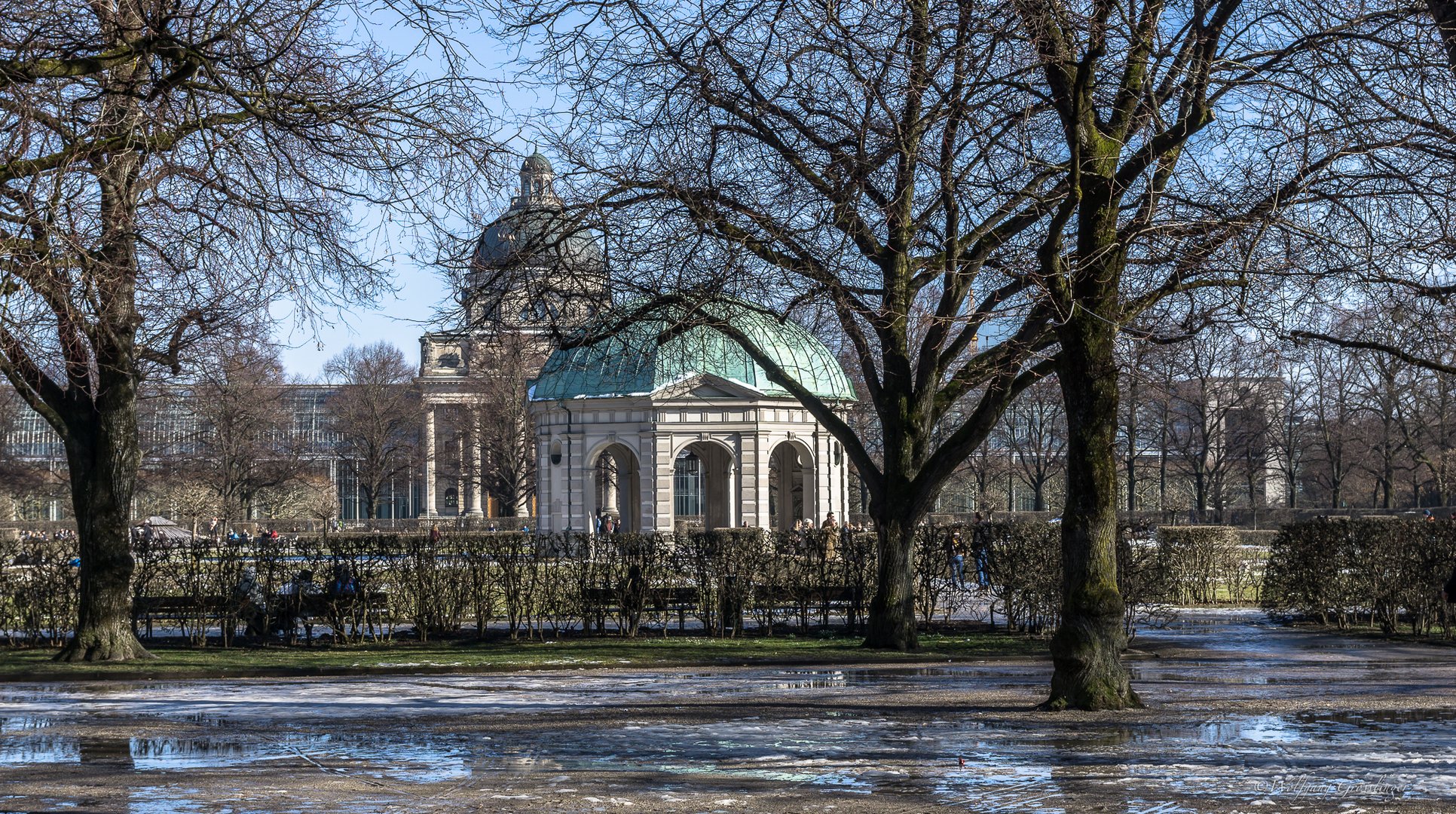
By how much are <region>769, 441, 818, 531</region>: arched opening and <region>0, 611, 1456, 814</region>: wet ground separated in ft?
79.5

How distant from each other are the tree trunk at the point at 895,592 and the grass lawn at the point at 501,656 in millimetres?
361

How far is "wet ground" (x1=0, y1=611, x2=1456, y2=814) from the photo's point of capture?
328 inches

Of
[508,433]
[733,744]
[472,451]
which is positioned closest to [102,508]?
[733,744]

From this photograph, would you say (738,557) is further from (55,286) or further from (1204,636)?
(55,286)

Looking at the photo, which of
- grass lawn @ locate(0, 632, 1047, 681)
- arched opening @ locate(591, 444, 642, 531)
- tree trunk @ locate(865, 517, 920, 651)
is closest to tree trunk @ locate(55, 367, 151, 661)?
grass lawn @ locate(0, 632, 1047, 681)

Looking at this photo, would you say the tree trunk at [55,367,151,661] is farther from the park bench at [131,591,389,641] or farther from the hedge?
the hedge

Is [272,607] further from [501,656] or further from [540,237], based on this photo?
[540,237]

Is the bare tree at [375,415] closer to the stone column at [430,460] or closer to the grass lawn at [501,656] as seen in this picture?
the stone column at [430,460]

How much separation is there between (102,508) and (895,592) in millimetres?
9596

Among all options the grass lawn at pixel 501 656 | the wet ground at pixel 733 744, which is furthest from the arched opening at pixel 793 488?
the wet ground at pixel 733 744

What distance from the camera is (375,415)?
70.5 m

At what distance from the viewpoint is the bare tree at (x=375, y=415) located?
232 ft

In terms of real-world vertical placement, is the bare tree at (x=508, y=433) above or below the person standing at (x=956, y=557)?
above

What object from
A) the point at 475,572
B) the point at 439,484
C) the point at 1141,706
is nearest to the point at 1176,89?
the point at 1141,706
